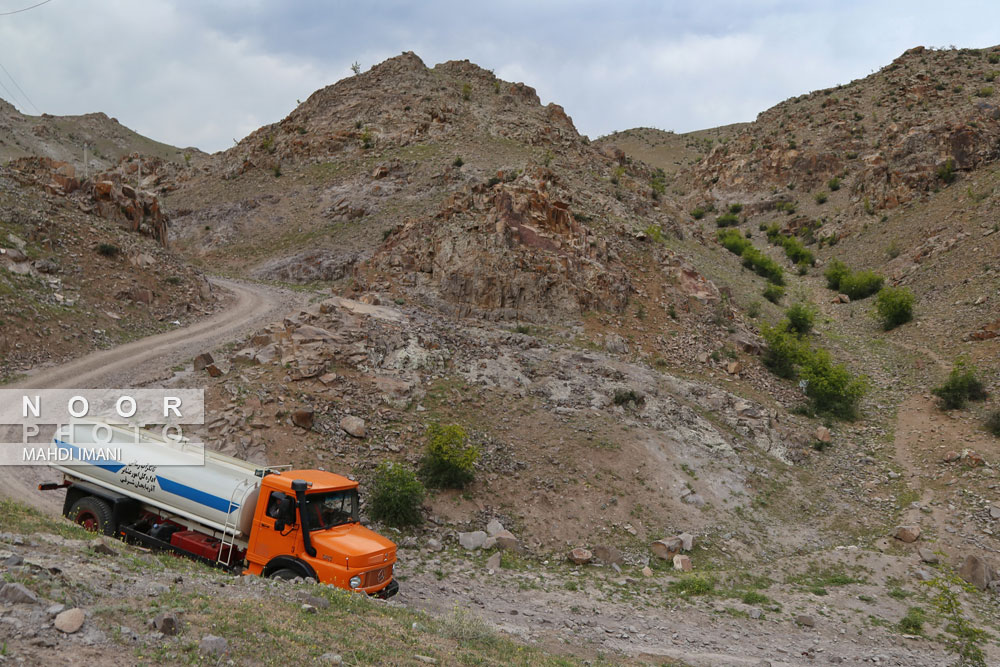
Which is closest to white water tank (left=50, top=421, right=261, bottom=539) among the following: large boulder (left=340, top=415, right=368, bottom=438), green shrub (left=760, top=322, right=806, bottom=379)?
large boulder (left=340, top=415, right=368, bottom=438)

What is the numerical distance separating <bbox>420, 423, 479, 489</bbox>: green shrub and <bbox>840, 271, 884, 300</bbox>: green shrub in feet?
105

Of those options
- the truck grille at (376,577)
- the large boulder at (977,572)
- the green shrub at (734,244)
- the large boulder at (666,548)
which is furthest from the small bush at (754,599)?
the green shrub at (734,244)

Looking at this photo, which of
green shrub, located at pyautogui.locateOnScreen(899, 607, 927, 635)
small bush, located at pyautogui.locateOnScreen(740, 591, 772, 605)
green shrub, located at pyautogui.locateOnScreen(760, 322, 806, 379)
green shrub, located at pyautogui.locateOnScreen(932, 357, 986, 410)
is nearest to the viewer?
green shrub, located at pyautogui.locateOnScreen(899, 607, 927, 635)

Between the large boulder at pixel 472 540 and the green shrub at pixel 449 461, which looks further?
the green shrub at pixel 449 461

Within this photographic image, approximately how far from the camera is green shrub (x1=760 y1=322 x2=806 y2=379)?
951 inches

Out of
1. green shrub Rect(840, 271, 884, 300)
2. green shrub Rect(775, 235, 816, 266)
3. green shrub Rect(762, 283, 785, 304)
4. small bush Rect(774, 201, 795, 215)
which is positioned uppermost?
small bush Rect(774, 201, 795, 215)

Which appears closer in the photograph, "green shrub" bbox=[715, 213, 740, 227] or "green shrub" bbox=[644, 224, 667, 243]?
"green shrub" bbox=[644, 224, 667, 243]

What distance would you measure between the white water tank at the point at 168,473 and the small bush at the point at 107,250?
16408mm

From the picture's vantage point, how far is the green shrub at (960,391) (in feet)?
68.3

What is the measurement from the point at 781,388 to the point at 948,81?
168 ft

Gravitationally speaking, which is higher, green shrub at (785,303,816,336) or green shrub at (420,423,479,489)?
green shrub at (785,303,816,336)

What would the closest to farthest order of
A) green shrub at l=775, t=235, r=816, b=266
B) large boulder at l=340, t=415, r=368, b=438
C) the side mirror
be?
1. the side mirror
2. large boulder at l=340, t=415, r=368, b=438
3. green shrub at l=775, t=235, r=816, b=266

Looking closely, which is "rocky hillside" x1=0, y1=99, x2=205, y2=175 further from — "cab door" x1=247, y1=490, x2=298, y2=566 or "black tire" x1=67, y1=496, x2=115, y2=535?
"cab door" x1=247, y1=490, x2=298, y2=566

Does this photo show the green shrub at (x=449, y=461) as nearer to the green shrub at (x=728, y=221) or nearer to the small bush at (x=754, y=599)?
the small bush at (x=754, y=599)
